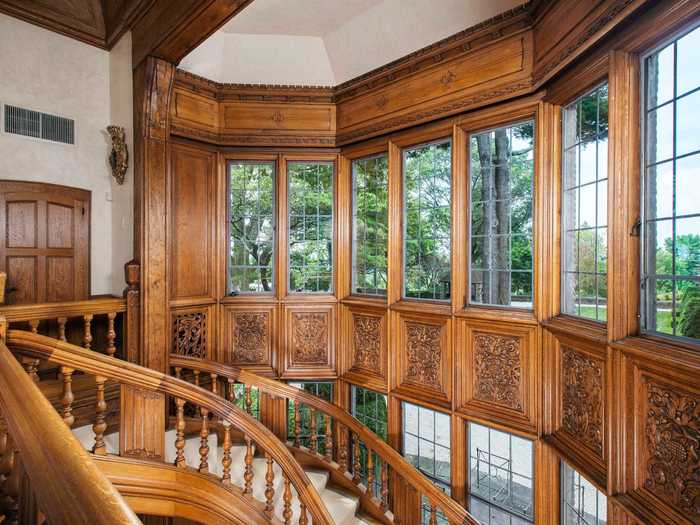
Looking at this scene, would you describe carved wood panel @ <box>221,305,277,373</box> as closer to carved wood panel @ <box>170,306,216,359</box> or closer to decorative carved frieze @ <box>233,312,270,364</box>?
decorative carved frieze @ <box>233,312,270,364</box>

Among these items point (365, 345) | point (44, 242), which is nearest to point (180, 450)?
point (365, 345)

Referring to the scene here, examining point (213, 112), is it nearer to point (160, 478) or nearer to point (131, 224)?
point (131, 224)

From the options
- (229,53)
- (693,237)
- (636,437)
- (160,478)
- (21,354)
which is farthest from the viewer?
(229,53)

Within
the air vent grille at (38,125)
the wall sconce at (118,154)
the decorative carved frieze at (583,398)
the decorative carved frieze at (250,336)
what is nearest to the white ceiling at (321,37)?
the wall sconce at (118,154)

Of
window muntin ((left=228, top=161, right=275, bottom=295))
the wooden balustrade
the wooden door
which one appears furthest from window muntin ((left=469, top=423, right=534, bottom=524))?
the wooden door

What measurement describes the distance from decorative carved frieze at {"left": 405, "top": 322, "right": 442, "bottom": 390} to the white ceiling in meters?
2.50

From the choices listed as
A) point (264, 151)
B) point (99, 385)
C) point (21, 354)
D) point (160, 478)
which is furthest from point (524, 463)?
point (264, 151)

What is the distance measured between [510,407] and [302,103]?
347 cm

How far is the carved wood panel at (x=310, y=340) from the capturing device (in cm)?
416

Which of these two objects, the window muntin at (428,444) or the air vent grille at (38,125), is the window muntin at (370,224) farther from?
the air vent grille at (38,125)

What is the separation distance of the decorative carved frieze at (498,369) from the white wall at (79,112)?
10.2 feet

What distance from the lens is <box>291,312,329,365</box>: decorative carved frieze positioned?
4.18 m

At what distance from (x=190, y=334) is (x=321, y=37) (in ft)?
10.5

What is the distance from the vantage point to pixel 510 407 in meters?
3.00
